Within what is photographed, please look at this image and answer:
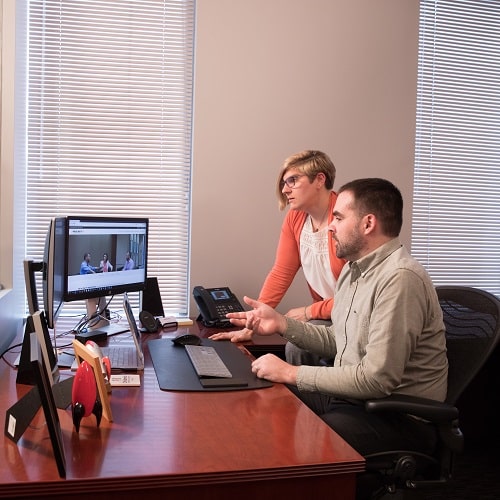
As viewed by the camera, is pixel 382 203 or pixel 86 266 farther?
pixel 86 266

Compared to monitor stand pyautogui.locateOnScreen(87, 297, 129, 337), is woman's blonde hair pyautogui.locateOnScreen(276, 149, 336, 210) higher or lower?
higher

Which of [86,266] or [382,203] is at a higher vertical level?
[382,203]

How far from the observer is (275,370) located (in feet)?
5.81

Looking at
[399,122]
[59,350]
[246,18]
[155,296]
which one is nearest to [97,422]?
[59,350]

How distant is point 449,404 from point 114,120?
232 cm

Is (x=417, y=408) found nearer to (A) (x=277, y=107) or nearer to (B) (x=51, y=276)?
(B) (x=51, y=276)

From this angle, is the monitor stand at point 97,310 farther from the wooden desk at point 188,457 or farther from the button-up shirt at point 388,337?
the button-up shirt at point 388,337

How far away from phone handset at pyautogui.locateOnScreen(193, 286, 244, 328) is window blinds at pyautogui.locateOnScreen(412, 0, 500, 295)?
1402 millimetres

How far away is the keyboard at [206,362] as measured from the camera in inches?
71.4

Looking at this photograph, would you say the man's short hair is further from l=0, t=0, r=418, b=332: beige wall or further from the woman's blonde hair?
l=0, t=0, r=418, b=332: beige wall

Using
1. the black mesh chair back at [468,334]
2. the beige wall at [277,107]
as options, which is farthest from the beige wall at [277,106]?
the black mesh chair back at [468,334]

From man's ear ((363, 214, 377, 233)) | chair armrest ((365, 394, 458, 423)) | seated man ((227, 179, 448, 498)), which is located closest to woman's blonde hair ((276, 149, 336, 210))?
seated man ((227, 179, 448, 498))

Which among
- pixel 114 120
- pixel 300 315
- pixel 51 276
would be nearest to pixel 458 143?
pixel 300 315

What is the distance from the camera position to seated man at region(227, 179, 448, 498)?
1630 mm
